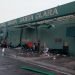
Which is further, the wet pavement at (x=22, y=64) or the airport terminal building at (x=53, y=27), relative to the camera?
the airport terminal building at (x=53, y=27)

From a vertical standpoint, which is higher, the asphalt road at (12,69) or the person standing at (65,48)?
the person standing at (65,48)

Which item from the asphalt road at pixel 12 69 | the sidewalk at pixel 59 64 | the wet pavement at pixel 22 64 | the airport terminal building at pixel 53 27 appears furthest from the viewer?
the airport terminal building at pixel 53 27

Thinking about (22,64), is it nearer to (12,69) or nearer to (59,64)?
(12,69)

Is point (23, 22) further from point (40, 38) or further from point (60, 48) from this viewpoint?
point (60, 48)

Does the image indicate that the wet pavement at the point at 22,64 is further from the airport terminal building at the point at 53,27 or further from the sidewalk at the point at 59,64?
the airport terminal building at the point at 53,27

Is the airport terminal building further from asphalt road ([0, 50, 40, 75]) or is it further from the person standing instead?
asphalt road ([0, 50, 40, 75])

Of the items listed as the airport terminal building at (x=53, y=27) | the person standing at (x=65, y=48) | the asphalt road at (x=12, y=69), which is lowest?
the asphalt road at (x=12, y=69)

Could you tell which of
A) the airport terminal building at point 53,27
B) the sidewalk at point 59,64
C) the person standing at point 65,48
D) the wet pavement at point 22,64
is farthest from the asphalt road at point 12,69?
the airport terminal building at point 53,27

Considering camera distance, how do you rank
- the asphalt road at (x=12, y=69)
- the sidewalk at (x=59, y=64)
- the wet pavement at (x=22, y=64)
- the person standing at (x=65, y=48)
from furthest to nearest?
the person standing at (x=65, y=48) < the sidewalk at (x=59, y=64) < the wet pavement at (x=22, y=64) < the asphalt road at (x=12, y=69)

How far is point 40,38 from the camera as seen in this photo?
34469 mm

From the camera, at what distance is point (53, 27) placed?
1201 inches

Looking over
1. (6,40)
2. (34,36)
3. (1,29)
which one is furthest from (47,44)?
(1,29)

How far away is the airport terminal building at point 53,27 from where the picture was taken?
1046 inches

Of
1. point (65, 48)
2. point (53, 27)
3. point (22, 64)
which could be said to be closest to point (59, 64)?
point (22, 64)
